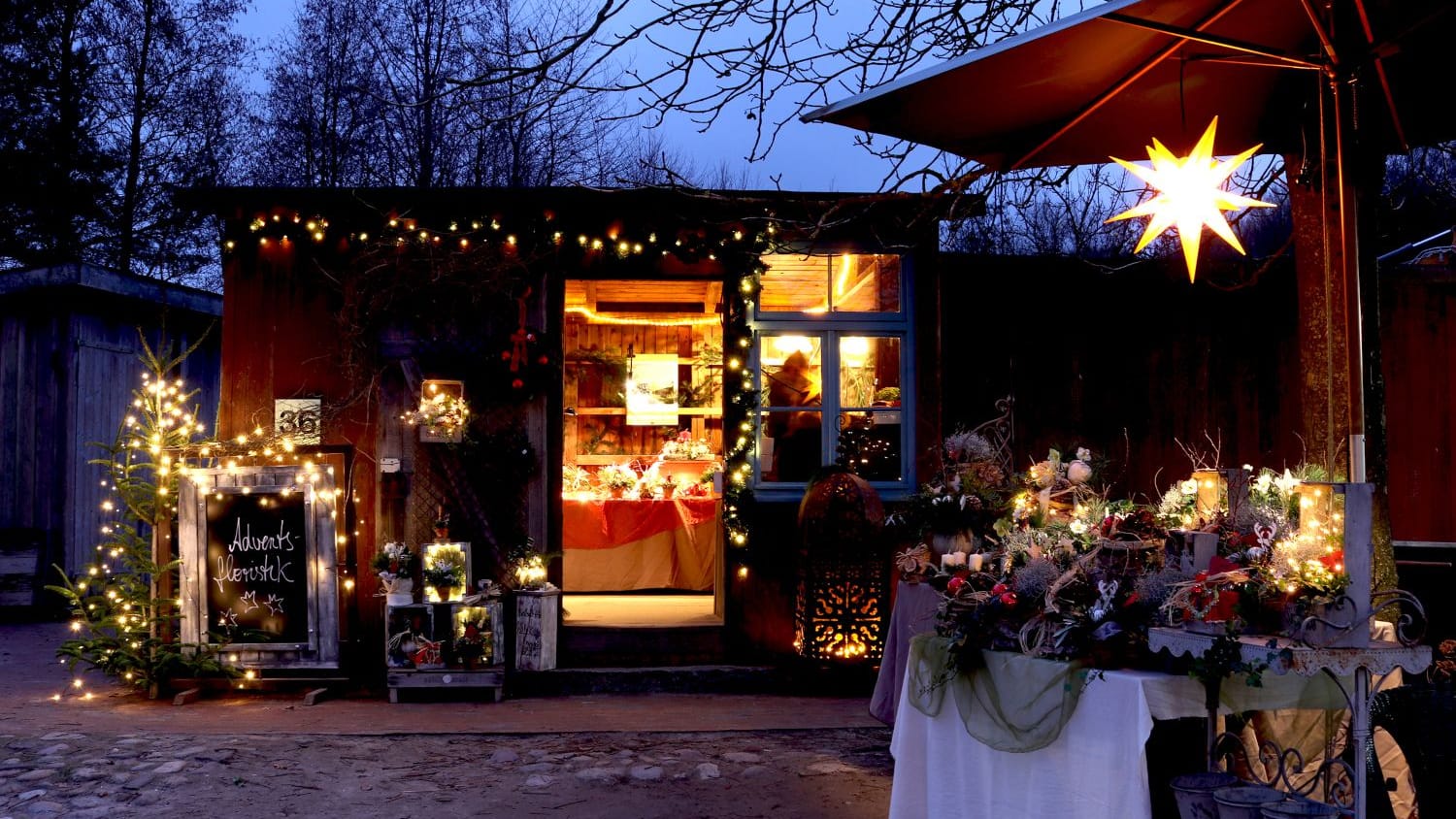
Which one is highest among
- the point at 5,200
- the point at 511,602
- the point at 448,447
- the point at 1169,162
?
the point at 5,200

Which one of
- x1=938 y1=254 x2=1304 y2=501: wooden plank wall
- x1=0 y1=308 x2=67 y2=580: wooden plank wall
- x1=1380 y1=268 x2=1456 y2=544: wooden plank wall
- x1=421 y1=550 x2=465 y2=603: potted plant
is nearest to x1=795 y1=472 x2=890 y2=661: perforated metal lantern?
x1=938 y1=254 x2=1304 y2=501: wooden plank wall

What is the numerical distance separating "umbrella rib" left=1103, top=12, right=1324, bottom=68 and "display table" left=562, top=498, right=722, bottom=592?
635cm

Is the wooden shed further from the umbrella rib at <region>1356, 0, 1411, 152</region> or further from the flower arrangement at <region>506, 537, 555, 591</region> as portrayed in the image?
the umbrella rib at <region>1356, 0, 1411, 152</region>

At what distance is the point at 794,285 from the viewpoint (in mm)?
8352

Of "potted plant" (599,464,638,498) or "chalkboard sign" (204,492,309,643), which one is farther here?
"potted plant" (599,464,638,498)

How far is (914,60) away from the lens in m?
5.87

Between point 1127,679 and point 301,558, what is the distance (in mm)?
5828

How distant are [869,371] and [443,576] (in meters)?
3.38

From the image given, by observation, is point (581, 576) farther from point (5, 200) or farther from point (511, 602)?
point (5, 200)

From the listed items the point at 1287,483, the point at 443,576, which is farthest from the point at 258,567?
the point at 1287,483

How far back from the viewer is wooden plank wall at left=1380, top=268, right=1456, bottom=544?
7766mm

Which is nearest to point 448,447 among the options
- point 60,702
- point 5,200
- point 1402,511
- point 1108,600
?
point 60,702

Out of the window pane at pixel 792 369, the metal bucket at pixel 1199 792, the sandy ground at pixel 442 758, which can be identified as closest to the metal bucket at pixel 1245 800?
the metal bucket at pixel 1199 792

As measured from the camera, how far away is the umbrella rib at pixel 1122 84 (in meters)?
3.79
